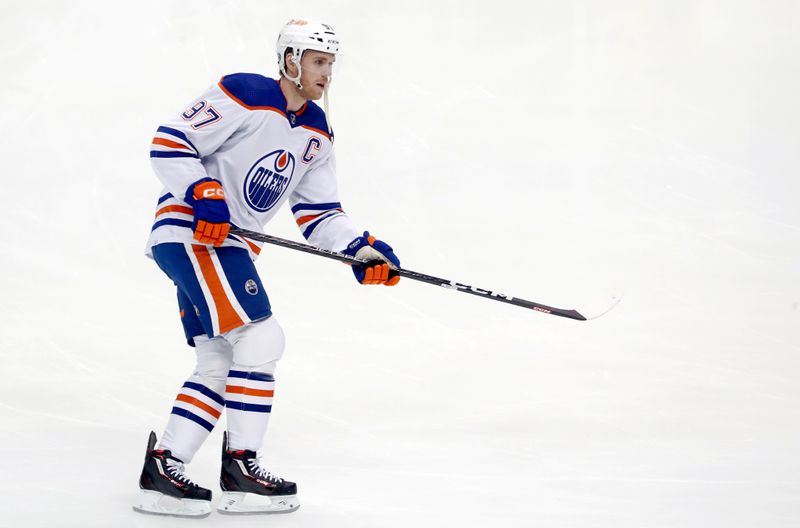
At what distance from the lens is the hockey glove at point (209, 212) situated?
2.86 metres

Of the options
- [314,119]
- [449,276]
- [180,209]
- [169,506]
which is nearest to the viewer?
[169,506]

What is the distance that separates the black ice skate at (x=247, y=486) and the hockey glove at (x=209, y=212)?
0.57 m

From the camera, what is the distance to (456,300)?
17.3ft

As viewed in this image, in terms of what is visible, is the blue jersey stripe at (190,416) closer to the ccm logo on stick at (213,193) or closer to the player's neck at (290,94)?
the ccm logo on stick at (213,193)

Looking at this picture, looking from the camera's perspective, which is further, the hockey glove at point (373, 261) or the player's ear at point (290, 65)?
the hockey glove at point (373, 261)

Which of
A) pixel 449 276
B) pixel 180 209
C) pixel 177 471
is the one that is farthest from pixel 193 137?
pixel 449 276

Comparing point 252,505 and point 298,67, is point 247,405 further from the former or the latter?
point 298,67

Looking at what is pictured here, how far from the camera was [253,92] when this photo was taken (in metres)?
3.08

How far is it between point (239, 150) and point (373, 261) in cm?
52

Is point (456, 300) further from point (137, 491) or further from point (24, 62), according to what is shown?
point (24, 62)

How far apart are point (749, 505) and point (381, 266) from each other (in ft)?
4.22

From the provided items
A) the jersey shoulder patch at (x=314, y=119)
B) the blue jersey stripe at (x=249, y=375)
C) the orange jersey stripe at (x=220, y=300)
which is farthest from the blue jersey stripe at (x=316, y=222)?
the blue jersey stripe at (x=249, y=375)

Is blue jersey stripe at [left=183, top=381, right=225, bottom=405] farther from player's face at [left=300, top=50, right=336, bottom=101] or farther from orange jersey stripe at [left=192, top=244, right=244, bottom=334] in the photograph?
player's face at [left=300, top=50, right=336, bottom=101]

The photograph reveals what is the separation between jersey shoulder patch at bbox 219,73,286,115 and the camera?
10.1ft
